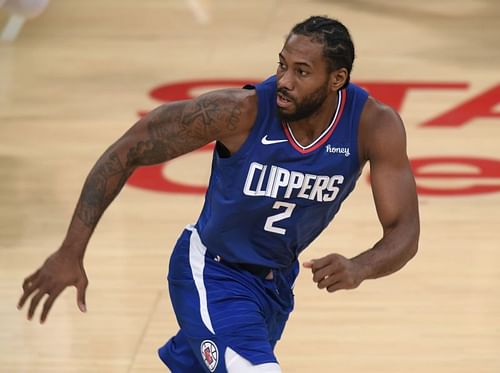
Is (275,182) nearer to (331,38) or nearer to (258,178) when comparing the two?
(258,178)

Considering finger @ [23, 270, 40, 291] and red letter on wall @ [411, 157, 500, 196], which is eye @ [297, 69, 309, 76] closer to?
finger @ [23, 270, 40, 291]

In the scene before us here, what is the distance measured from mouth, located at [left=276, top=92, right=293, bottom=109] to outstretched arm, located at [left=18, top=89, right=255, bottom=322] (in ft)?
0.41


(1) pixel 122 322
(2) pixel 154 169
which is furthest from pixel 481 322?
(2) pixel 154 169


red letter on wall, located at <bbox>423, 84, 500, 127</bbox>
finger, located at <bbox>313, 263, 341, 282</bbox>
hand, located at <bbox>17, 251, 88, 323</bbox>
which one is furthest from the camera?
red letter on wall, located at <bbox>423, 84, 500, 127</bbox>

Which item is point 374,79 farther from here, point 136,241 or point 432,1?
point 136,241

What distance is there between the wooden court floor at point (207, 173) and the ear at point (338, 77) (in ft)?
5.39

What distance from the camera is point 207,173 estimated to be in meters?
7.24

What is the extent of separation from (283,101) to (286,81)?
6 cm

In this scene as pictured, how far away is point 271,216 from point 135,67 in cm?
565

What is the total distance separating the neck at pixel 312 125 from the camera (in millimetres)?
3693

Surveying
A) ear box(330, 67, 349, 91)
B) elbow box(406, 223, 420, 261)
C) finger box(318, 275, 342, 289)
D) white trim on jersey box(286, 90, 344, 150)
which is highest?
ear box(330, 67, 349, 91)

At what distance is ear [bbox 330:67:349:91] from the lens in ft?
11.9

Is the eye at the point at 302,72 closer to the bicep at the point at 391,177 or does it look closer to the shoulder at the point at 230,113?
the shoulder at the point at 230,113

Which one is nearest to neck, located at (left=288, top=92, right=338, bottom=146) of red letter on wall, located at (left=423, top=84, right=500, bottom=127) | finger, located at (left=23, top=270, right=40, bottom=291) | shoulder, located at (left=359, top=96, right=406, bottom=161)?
shoulder, located at (left=359, top=96, right=406, bottom=161)
